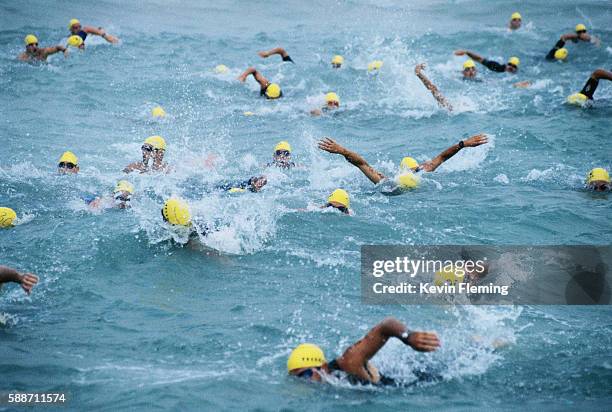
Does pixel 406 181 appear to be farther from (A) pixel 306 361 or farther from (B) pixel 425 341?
(B) pixel 425 341

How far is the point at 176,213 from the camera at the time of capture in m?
9.30

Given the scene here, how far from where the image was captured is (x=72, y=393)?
630cm

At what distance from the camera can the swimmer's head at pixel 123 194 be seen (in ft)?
35.7

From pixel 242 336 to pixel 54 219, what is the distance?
15.1ft

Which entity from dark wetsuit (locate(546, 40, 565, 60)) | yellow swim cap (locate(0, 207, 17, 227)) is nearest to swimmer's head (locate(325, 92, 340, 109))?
dark wetsuit (locate(546, 40, 565, 60))

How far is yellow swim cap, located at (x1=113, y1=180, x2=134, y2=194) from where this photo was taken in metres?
11.1

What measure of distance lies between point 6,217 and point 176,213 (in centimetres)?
276

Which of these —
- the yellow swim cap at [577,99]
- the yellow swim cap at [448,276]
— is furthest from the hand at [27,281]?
the yellow swim cap at [577,99]

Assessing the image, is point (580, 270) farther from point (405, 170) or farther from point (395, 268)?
point (405, 170)

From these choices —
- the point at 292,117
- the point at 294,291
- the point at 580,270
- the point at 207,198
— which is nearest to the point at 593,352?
the point at 580,270

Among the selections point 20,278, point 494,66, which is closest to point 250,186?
point 20,278

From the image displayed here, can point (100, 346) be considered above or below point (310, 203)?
below

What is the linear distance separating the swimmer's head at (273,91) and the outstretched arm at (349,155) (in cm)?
689

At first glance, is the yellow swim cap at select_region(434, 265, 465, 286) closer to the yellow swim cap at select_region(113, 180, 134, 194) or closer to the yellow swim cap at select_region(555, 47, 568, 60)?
the yellow swim cap at select_region(113, 180, 134, 194)
